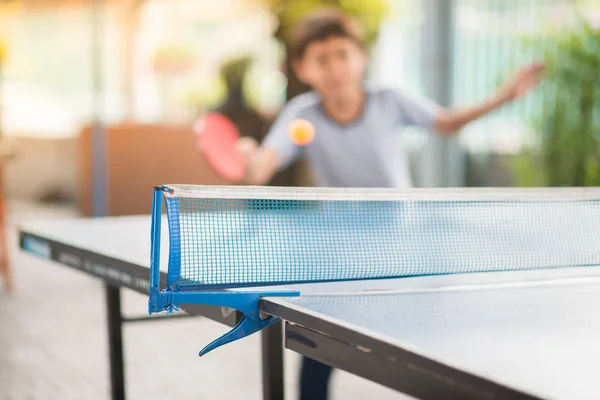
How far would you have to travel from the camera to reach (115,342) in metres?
2.25

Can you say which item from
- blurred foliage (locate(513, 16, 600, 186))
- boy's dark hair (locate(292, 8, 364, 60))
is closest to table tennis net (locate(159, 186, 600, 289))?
boy's dark hair (locate(292, 8, 364, 60))

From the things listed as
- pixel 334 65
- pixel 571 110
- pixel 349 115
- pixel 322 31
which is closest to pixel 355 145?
pixel 349 115

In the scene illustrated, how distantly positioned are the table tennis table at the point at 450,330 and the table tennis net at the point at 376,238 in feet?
0.17

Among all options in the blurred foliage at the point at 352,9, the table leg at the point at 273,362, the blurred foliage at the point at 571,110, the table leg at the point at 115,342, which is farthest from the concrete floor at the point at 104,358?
the blurred foliage at the point at 352,9

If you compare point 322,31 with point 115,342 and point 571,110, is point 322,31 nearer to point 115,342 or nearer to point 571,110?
point 115,342

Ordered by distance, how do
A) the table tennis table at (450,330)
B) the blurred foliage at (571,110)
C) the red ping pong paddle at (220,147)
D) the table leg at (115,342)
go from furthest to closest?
the blurred foliage at (571,110), the table leg at (115,342), the red ping pong paddle at (220,147), the table tennis table at (450,330)

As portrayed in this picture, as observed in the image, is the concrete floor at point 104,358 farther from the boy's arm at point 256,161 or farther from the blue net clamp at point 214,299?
the blue net clamp at point 214,299

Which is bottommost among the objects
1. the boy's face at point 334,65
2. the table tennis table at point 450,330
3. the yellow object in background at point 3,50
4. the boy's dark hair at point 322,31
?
the table tennis table at point 450,330

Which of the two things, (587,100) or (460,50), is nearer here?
(587,100)

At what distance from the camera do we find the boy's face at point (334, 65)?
8.89 feet

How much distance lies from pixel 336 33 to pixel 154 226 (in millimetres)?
1691

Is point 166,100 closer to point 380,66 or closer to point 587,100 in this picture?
point 380,66

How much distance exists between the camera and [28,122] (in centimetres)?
1132

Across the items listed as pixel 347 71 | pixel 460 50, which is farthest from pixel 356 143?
pixel 460 50
